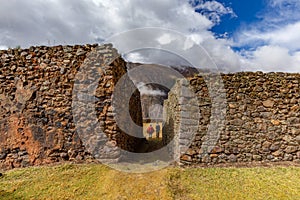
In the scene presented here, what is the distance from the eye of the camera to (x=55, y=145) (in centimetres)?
769

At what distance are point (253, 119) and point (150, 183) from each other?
4.11 metres

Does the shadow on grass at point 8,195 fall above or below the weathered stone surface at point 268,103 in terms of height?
below

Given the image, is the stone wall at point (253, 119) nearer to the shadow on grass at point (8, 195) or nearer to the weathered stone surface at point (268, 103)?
the weathered stone surface at point (268, 103)

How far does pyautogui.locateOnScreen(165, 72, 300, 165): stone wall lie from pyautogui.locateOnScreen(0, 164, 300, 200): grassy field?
0.63m

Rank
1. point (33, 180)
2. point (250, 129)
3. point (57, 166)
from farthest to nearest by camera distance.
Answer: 1. point (250, 129)
2. point (57, 166)
3. point (33, 180)

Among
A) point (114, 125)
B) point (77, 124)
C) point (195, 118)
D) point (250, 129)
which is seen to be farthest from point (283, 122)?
point (77, 124)

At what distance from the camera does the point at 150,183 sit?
6324mm

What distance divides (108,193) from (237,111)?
190 inches

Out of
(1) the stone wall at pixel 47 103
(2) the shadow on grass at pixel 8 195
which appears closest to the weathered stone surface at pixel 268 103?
(1) the stone wall at pixel 47 103

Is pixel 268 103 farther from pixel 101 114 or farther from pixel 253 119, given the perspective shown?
pixel 101 114

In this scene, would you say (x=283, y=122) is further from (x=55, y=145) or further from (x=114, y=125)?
(x=55, y=145)

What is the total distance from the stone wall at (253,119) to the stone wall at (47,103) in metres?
2.59

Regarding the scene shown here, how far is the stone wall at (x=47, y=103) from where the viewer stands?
7.69 metres

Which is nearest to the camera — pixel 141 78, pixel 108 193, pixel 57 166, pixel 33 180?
pixel 108 193
